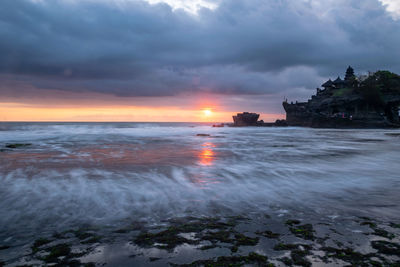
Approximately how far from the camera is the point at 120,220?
380cm

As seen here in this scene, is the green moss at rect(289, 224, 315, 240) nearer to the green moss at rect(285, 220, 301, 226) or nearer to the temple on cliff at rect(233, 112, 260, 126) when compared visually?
the green moss at rect(285, 220, 301, 226)

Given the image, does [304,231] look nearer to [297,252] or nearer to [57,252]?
[297,252]

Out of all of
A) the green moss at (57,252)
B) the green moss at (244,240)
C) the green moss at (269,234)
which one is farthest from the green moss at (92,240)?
the green moss at (269,234)

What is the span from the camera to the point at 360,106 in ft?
229

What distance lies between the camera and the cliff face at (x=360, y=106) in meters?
63.9

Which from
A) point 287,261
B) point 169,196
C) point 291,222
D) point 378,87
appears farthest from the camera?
point 378,87

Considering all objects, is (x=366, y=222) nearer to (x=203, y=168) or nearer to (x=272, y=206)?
(x=272, y=206)

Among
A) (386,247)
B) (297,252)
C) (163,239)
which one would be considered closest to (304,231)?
(297,252)

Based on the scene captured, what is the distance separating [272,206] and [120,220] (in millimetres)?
2805

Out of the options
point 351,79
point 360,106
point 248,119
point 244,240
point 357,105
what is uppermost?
point 351,79

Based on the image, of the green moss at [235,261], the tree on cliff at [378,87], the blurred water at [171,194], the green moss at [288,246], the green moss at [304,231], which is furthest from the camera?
the tree on cliff at [378,87]

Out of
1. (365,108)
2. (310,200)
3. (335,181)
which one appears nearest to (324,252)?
(310,200)

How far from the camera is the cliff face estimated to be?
63.9 m

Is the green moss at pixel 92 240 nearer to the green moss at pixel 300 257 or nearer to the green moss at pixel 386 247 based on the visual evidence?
the green moss at pixel 300 257
